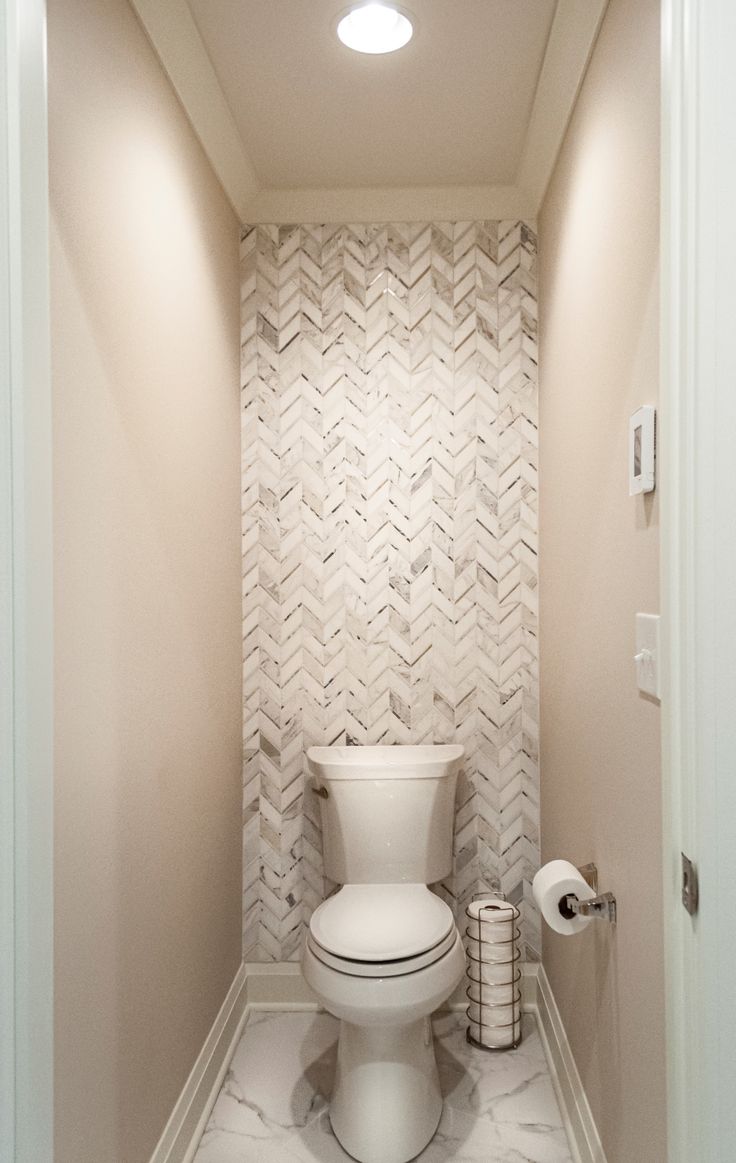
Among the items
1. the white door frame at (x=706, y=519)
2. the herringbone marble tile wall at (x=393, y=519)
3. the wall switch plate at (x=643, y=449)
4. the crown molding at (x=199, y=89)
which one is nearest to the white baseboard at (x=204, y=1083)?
the herringbone marble tile wall at (x=393, y=519)

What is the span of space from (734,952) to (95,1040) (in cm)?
103

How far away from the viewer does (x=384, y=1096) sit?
1.87 meters

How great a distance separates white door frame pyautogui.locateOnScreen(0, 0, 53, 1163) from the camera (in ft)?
2.61

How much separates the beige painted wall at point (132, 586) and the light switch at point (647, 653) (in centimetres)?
88

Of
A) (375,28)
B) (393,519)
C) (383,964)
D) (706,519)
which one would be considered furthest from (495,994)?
(375,28)

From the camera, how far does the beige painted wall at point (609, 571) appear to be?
50.9 inches

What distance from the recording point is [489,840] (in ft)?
8.27

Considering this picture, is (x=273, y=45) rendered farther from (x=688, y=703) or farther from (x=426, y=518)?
(x=688, y=703)

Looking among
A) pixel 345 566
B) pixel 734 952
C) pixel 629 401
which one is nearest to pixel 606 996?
pixel 734 952

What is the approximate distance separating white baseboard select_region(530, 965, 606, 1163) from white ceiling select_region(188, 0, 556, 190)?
7.55 feet

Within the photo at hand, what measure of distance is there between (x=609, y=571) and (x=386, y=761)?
1019 mm

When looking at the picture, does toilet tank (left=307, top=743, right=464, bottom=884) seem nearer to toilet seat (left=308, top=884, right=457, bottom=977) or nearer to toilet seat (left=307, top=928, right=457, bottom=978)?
toilet seat (left=308, top=884, right=457, bottom=977)

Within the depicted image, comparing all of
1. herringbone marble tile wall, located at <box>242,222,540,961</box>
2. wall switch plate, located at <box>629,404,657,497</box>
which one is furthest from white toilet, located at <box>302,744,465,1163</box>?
wall switch plate, located at <box>629,404,657,497</box>

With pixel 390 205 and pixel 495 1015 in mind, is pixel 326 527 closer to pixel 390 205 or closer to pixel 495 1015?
pixel 390 205
